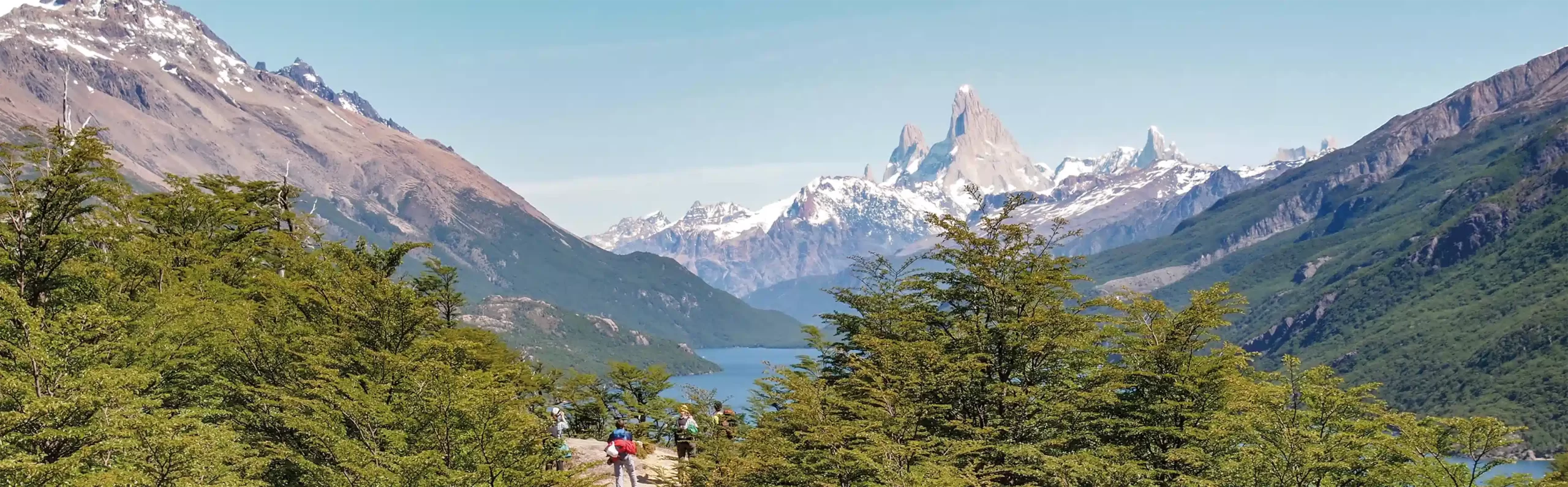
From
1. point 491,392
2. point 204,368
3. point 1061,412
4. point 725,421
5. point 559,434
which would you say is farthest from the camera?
point 725,421

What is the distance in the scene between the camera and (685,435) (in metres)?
42.4

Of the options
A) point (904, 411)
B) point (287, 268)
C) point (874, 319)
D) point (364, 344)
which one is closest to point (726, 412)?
point (874, 319)

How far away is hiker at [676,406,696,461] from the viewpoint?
41812mm

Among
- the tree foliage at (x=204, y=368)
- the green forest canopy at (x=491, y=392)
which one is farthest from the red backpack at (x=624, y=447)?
the green forest canopy at (x=491, y=392)

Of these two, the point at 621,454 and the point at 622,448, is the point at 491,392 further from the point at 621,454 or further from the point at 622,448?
the point at 621,454

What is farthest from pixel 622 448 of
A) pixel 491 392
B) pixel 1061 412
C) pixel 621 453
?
pixel 1061 412

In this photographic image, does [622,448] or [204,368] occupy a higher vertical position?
[204,368]

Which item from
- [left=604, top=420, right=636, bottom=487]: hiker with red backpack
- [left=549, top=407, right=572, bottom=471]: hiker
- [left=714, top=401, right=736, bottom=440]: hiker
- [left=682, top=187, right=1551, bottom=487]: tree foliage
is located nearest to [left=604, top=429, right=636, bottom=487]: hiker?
[left=604, top=420, right=636, bottom=487]: hiker with red backpack

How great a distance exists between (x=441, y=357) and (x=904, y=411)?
18.9 metres

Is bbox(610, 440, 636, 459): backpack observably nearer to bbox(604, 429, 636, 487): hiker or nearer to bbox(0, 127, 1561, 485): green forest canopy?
bbox(604, 429, 636, 487): hiker

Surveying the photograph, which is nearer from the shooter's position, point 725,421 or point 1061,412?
point 1061,412

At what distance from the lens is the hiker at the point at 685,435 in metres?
41.8

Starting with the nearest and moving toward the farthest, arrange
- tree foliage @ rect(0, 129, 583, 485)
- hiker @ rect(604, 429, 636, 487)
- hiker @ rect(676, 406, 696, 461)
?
tree foliage @ rect(0, 129, 583, 485) → hiker @ rect(604, 429, 636, 487) → hiker @ rect(676, 406, 696, 461)

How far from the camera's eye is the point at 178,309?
3538cm
